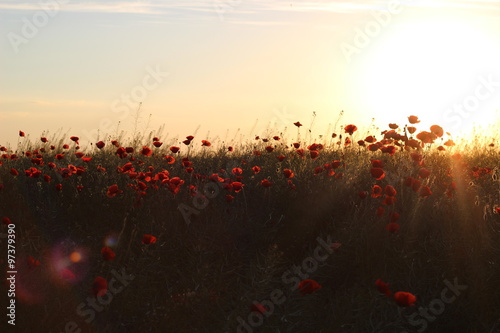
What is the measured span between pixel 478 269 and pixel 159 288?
234 cm

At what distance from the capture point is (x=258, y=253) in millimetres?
4668

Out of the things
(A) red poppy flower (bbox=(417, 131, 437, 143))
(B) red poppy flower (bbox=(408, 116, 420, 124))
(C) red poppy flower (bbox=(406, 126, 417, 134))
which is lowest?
(A) red poppy flower (bbox=(417, 131, 437, 143))

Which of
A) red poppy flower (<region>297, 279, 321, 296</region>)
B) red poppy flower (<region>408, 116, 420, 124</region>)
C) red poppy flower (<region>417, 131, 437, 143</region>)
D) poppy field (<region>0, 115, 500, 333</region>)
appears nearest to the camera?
red poppy flower (<region>297, 279, 321, 296</region>)

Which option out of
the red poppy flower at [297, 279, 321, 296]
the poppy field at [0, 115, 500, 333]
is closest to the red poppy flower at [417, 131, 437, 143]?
the poppy field at [0, 115, 500, 333]

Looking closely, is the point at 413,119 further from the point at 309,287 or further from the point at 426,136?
the point at 309,287

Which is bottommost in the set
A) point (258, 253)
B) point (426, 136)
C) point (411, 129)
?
point (258, 253)

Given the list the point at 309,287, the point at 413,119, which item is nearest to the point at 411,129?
the point at 413,119

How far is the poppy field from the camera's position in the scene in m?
3.63

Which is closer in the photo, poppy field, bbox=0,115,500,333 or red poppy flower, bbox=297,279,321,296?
red poppy flower, bbox=297,279,321,296

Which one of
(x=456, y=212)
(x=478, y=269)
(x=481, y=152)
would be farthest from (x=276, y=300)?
(x=481, y=152)

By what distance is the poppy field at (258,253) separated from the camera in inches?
143

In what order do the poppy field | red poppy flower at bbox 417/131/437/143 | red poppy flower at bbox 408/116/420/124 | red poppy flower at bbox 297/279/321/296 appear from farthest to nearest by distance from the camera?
red poppy flower at bbox 408/116/420/124
red poppy flower at bbox 417/131/437/143
the poppy field
red poppy flower at bbox 297/279/321/296

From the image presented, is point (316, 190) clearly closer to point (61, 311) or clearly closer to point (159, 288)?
point (159, 288)

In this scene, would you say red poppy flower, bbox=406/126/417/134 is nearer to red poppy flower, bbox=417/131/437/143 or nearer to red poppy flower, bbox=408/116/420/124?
red poppy flower, bbox=408/116/420/124
